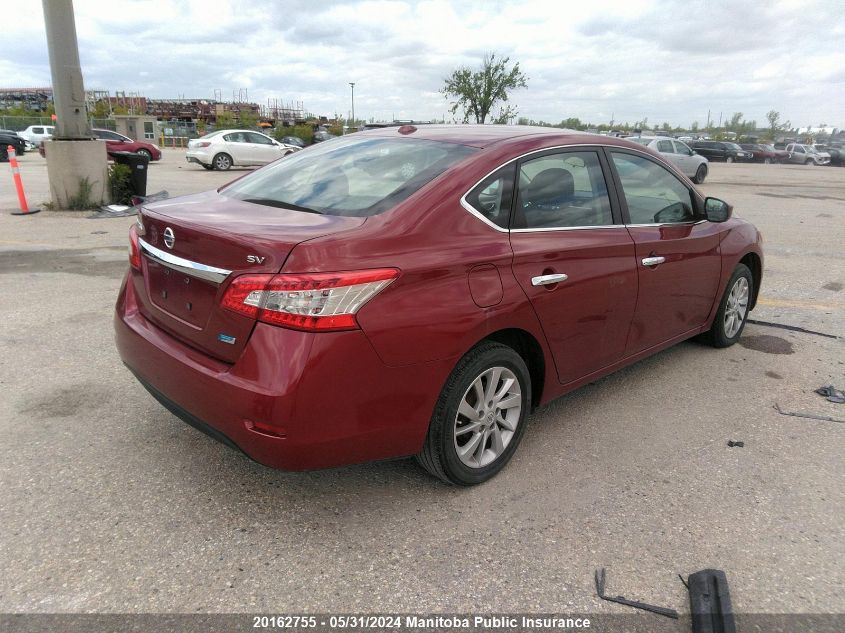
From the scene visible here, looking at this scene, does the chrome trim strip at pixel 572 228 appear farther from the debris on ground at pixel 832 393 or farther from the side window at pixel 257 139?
the side window at pixel 257 139

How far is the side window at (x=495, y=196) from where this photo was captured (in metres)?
2.90

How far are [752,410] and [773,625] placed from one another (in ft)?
6.42

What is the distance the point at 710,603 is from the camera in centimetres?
230

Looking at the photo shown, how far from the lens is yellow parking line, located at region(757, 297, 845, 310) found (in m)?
6.29

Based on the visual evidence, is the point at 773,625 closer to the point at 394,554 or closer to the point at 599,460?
the point at 599,460

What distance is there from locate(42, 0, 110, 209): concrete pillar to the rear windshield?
918cm

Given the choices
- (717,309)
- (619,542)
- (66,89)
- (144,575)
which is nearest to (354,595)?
(144,575)

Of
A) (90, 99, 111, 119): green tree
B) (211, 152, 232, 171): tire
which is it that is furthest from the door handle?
(90, 99, 111, 119): green tree

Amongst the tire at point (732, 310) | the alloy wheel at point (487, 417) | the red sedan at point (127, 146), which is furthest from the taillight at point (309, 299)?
the red sedan at point (127, 146)

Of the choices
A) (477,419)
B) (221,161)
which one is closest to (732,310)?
(477,419)

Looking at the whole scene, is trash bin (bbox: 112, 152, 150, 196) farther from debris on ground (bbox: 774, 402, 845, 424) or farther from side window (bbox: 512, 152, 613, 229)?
debris on ground (bbox: 774, 402, 845, 424)

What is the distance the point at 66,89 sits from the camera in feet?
35.2

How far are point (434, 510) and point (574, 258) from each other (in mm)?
1423

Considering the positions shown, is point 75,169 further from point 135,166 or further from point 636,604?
point 636,604
